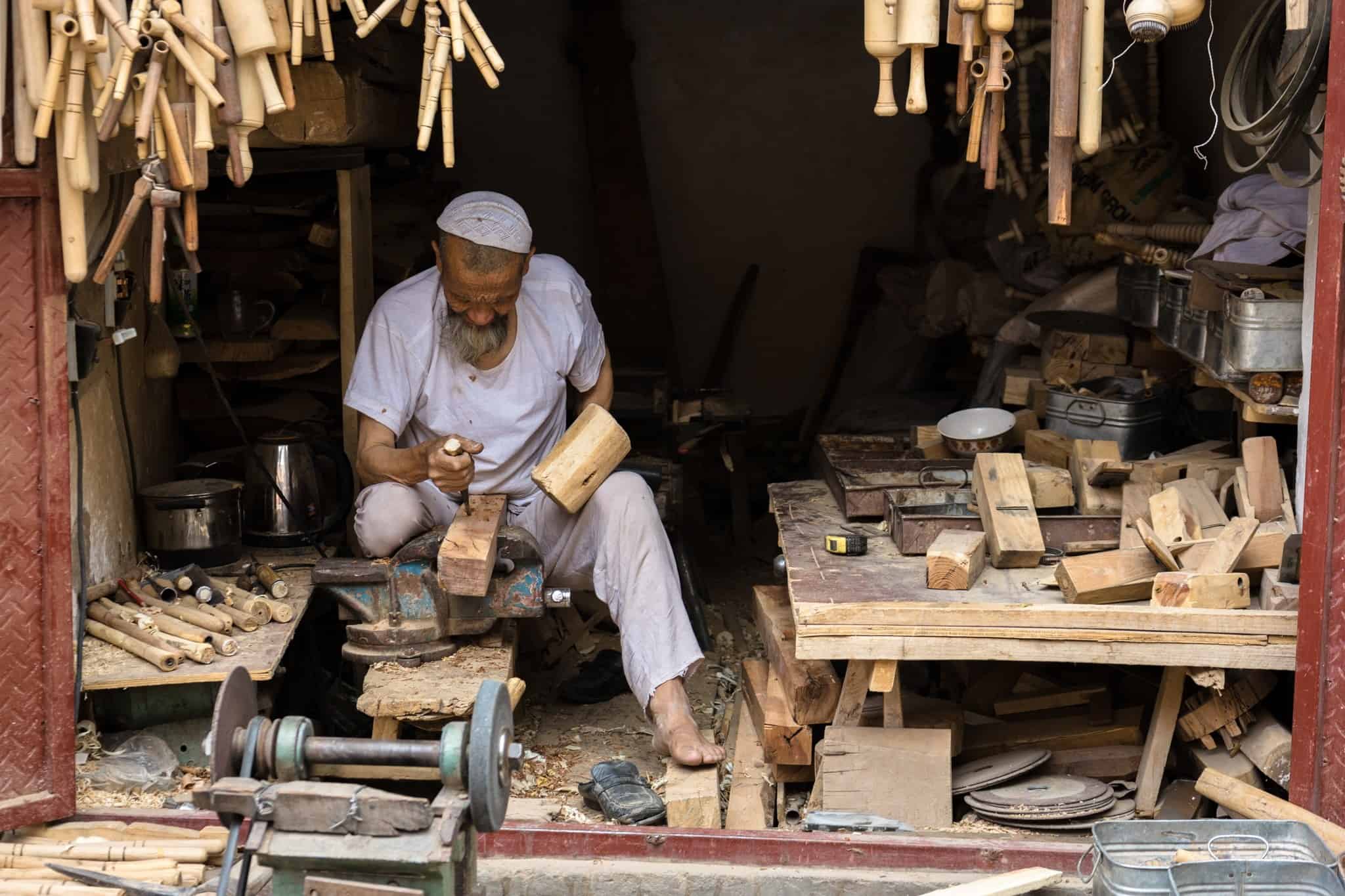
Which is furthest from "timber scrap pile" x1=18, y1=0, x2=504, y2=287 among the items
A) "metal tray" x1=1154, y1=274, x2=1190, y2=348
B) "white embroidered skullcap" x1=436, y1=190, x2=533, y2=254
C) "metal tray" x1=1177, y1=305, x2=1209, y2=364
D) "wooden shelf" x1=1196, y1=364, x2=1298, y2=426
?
"metal tray" x1=1154, y1=274, x2=1190, y2=348

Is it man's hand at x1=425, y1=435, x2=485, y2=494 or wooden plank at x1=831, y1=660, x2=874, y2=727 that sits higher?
man's hand at x1=425, y1=435, x2=485, y2=494

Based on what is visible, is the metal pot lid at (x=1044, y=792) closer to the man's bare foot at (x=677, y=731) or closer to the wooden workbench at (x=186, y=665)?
the man's bare foot at (x=677, y=731)

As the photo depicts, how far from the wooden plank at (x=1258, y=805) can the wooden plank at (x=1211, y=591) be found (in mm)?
443

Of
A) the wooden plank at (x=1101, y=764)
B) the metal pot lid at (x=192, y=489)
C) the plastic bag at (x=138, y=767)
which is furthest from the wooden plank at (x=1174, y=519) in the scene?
the metal pot lid at (x=192, y=489)

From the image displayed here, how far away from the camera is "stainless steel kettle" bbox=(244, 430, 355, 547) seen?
17.9 feet

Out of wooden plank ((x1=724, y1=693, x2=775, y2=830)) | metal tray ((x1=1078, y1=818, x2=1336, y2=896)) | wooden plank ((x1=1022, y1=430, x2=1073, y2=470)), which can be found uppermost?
wooden plank ((x1=1022, y1=430, x2=1073, y2=470))

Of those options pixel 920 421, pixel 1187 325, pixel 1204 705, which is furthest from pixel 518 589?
pixel 920 421

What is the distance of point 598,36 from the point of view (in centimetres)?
851

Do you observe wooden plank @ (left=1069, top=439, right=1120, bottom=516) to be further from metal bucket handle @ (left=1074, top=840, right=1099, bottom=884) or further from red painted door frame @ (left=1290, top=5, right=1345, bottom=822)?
metal bucket handle @ (left=1074, top=840, right=1099, bottom=884)

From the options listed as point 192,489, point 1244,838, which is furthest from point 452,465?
point 1244,838

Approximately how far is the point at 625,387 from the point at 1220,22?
10.2 ft

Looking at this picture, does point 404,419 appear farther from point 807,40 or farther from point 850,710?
point 807,40

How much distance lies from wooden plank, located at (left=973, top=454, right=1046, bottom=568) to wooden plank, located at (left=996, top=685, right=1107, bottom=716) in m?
0.39

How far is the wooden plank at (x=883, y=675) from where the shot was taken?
A: 3973mm
